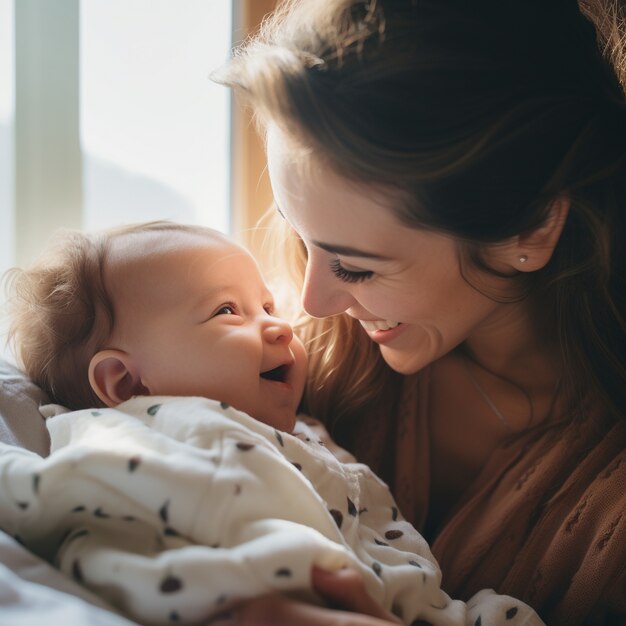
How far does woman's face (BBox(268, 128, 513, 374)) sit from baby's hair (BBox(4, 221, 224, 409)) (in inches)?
7.6

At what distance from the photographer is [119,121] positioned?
200cm

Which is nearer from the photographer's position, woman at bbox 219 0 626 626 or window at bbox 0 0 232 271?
woman at bbox 219 0 626 626

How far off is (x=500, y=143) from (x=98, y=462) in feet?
2.24

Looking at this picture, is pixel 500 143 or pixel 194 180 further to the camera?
pixel 194 180

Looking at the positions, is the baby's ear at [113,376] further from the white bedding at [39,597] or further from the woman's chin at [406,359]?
the woman's chin at [406,359]

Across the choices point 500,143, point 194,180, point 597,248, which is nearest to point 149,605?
point 500,143

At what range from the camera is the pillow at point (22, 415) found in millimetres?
1102

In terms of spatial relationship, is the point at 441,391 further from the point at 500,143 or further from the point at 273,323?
the point at 500,143

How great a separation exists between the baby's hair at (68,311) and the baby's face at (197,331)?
4 centimetres

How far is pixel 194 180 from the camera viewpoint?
89.6 inches

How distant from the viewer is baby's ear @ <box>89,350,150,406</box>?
1.14m

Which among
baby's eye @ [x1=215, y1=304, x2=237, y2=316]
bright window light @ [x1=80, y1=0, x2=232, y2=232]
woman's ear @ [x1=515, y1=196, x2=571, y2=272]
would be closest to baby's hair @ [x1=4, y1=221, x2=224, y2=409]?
baby's eye @ [x1=215, y1=304, x2=237, y2=316]

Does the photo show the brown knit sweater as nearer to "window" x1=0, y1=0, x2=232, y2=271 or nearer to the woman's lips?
the woman's lips

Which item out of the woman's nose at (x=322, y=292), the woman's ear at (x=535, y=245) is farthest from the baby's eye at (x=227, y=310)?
the woman's ear at (x=535, y=245)
